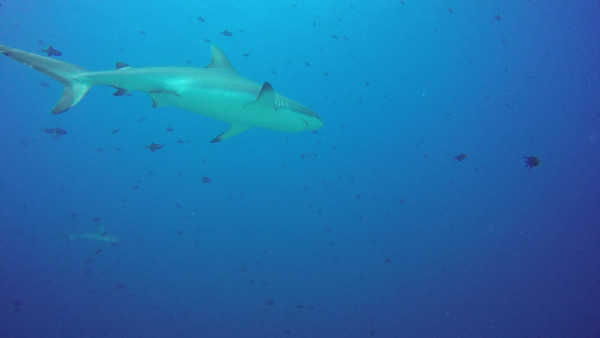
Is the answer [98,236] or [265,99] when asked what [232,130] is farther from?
[98,236]

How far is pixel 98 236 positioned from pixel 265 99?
13151 millimetres

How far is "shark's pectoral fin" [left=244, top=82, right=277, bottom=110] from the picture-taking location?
177 inches

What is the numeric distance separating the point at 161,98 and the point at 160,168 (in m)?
15.1

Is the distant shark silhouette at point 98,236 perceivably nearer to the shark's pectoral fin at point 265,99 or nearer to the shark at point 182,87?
the shark at point 182,87

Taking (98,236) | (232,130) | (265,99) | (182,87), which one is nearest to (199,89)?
(182,87)

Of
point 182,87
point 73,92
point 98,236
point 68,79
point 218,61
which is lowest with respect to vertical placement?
point 98,236

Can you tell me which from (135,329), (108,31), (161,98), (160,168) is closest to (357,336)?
(135,329)

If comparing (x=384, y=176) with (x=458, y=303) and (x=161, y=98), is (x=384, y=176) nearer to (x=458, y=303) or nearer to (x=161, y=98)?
(x=458, y=303)

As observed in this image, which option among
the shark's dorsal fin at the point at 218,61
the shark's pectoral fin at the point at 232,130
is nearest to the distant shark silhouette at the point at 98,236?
the shark's pectoral fin at the point at 232,130

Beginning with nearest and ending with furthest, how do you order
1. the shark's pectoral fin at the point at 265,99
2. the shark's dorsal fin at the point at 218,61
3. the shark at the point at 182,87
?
the shark's pectoral fin at the point at 265,99
the shark at the point at 182,87
the shark's dorsal fin at the point at 218,61

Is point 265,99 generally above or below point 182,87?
above

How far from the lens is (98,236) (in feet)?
47.1

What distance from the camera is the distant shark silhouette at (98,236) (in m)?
13.6

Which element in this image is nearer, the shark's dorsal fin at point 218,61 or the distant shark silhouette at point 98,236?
the shark's dorsal fin at point 218,61
